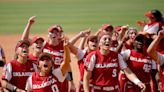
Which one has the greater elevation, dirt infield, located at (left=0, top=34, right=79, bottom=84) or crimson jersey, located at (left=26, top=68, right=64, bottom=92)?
crimson jersey, located at (left=26, top=68, right=64, bottom=92)

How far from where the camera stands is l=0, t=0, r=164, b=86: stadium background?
98.9 ft

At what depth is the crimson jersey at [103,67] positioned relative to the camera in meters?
12.1

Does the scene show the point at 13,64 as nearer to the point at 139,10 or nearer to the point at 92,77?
the point at 92,77

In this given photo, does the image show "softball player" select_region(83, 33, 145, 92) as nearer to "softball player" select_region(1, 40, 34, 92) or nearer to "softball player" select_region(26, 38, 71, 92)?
Result: "softball player" select_region(26, 38, 71, 92)

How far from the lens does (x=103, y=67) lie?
12.1 metres

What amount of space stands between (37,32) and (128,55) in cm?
1612

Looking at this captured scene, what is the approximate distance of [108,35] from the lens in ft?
40.4

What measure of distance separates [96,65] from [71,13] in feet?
A: 71.7

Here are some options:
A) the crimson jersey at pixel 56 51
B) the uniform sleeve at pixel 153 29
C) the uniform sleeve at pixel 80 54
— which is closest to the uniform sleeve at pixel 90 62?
the uniform sleeve at pixel 80 54

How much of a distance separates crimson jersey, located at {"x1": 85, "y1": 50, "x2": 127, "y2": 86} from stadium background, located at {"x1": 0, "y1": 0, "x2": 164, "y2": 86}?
15.4 meters

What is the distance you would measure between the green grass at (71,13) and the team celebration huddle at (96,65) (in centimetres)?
1540

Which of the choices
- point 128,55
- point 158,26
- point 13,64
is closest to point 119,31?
point 158,26

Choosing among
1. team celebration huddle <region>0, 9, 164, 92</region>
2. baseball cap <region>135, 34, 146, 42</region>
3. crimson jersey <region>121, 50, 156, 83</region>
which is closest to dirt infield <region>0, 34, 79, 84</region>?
team celebration huddle <region>0, 9, 164, 92</region>

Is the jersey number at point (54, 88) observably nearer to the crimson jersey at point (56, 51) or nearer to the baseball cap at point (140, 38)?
the baseball cap at point (140, 38)
